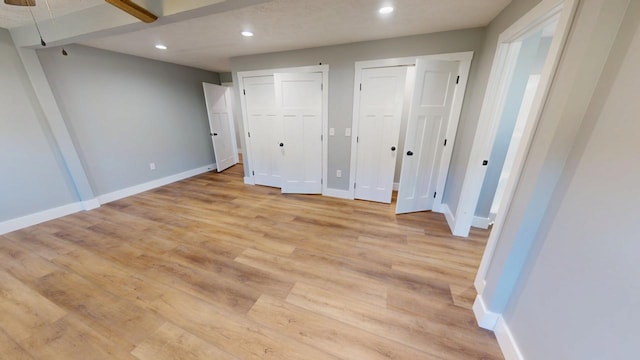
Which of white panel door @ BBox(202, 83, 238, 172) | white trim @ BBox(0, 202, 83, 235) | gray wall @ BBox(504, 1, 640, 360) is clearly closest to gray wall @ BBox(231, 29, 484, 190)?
white panel door @ BBox(202, 83, 238, 172)

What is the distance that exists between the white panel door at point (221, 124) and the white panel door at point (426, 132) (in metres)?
4.27

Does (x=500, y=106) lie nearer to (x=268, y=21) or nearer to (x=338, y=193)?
(x=338, y=193)

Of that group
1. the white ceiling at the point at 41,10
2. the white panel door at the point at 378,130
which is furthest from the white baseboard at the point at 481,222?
the white ceiling at the point at 41,10

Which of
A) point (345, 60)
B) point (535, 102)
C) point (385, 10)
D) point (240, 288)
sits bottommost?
point (240, 288)

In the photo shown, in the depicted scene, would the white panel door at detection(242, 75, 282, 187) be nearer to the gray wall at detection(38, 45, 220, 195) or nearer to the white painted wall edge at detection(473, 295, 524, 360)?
the gray wall at detection(38, 45, 220, 195)

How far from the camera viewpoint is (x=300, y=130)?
3576mm

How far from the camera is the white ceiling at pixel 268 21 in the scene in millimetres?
1806

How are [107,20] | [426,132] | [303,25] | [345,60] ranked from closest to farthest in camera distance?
[107,20]
[303,25]
[426,132]
[345,60]

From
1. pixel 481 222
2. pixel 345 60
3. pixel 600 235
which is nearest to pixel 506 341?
pixel 600 235

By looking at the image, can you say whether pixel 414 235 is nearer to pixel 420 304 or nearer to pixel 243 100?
pixel 420 304

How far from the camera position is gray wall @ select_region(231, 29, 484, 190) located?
2.50 m

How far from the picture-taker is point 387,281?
1.86 meters

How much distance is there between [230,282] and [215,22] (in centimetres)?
265

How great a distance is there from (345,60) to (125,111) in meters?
3.89
